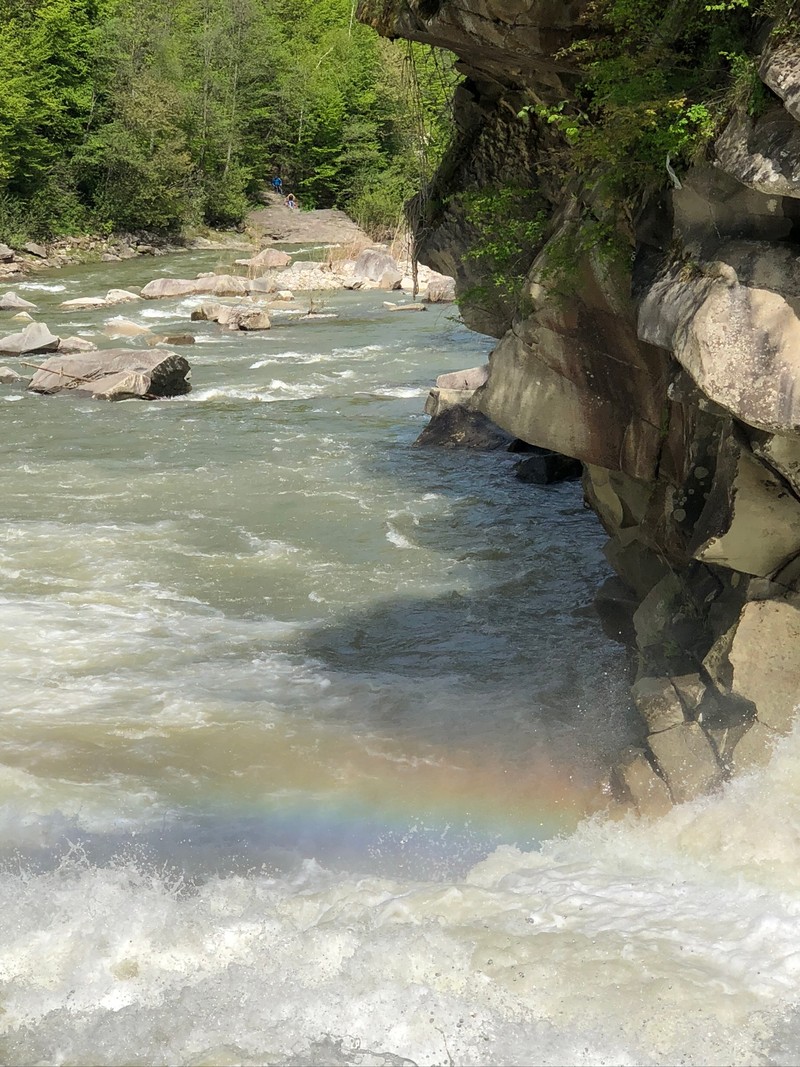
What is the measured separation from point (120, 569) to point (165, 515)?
1.85m

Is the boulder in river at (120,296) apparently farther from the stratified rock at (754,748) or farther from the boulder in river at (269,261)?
the stratified rock at (754,748)

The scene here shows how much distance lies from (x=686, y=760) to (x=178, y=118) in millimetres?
47604

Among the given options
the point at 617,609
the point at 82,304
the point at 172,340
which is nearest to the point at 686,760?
the point at 617,609

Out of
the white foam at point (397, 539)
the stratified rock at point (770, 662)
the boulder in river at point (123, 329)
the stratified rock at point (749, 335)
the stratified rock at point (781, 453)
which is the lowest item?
the boulder in river at point (123, 329)

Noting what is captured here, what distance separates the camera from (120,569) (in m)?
10.7

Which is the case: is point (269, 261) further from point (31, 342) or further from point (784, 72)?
point (784, 72)

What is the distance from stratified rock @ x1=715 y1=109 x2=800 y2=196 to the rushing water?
2.83 m

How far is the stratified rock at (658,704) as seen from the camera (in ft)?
21.8

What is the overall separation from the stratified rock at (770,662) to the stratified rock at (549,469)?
709 cm

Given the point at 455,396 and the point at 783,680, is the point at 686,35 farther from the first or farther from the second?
the point at 455,396

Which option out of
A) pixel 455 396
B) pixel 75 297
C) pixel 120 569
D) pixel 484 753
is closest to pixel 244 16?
pixel 75 297

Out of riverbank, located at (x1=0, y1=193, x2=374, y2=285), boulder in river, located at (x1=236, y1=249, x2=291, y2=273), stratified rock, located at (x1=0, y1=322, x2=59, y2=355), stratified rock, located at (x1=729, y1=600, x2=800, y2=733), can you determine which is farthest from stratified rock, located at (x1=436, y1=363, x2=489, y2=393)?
boulder in river, located at (x1=236, y1=249, x2=291, y2=273)

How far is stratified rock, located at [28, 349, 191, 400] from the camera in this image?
18.3 meters

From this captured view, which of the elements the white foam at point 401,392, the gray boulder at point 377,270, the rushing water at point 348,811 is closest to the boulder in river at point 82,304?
the gray boulder at point 377,270
